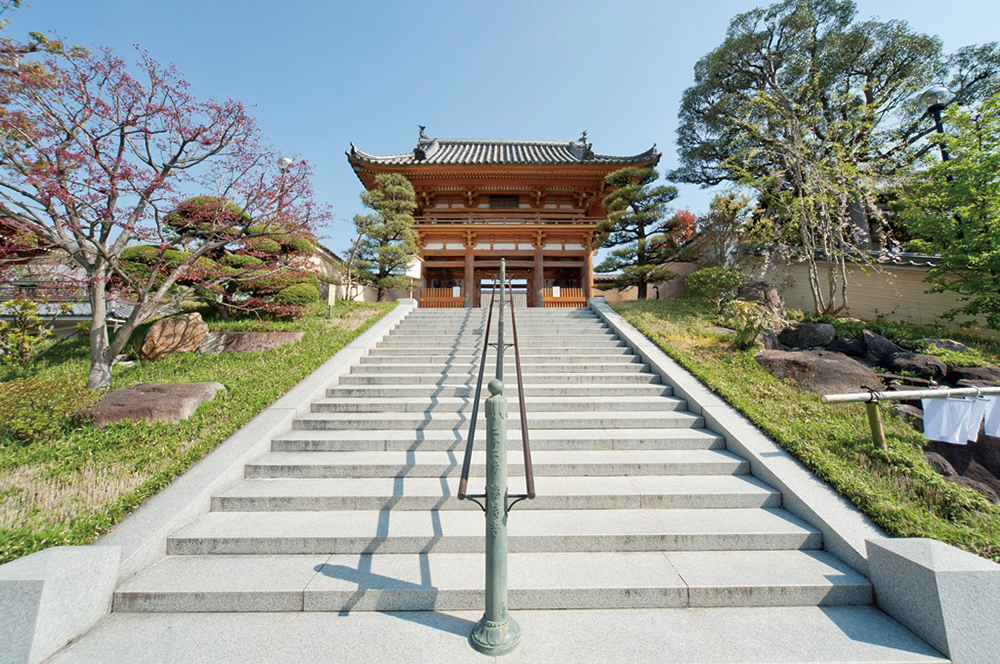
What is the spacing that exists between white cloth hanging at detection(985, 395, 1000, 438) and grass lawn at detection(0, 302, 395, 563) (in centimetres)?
822

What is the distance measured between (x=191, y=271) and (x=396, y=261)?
607 centimetres

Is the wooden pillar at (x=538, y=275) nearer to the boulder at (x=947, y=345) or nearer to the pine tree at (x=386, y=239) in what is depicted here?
the pine tree at (x=386, y=239)

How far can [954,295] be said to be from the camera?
30.8ft

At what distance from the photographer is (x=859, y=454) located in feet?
12.0

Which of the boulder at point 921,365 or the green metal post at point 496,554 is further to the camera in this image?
the boulder at point 921,365

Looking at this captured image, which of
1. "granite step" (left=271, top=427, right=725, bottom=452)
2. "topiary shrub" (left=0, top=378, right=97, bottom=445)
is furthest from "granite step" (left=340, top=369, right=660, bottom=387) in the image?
"topiary shrub" (left=0, top=378, right=97, bottom=445)

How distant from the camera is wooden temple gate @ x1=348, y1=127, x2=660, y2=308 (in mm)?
14820

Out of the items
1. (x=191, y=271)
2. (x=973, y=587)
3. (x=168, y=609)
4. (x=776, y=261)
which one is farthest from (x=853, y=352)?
(x=191, y=271)

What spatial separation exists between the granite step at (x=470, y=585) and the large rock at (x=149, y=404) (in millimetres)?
2639

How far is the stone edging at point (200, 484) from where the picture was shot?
2727 millimetres

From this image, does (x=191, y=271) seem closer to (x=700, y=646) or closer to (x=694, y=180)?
(x=700, y=646)

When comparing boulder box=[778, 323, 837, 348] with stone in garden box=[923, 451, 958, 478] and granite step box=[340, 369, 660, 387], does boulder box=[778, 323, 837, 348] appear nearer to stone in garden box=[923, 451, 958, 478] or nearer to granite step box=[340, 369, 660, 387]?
granite step box=[340, 369, 660, 387]

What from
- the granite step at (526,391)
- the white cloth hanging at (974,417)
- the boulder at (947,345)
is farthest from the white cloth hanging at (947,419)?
the boulder at (947,345)

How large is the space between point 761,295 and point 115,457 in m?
12.2
